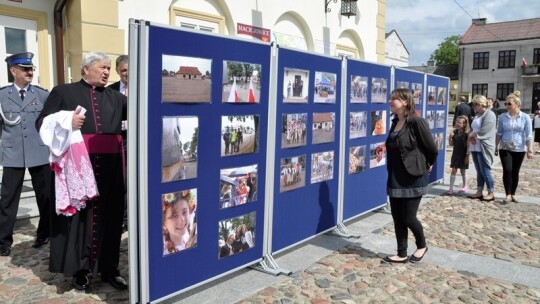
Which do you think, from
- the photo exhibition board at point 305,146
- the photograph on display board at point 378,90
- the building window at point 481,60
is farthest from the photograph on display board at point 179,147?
the building window at point 481,60

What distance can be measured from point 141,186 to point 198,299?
1.12m

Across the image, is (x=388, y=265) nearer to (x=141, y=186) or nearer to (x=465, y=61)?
(x=141, y=186)

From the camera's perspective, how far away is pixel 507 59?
4972 centimetres

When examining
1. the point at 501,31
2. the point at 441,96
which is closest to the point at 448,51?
the point at 501,31

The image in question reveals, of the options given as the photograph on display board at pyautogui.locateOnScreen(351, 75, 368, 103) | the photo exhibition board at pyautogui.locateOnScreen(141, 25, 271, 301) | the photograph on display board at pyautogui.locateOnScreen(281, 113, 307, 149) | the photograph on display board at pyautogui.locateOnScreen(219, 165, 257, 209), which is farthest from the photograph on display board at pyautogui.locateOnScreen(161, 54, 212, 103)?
the photograph on display board at pyautogui.locateOnScreen(351, 75, 368, 103)

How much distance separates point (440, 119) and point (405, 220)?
14.3 ft

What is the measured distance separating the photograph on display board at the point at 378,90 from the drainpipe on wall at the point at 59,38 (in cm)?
460

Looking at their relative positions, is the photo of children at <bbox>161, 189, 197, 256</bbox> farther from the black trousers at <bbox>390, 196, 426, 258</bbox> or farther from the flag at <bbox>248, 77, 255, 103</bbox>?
the black trousers at <bbox>390, 196, 426, 258</bbox>

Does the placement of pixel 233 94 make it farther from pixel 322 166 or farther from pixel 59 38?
pixel 59 38

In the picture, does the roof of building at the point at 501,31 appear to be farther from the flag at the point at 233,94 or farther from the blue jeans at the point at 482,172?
the flag at the point at 233,94

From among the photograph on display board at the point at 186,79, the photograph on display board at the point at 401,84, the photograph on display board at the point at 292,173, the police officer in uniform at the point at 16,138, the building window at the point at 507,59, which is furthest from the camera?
the building window at the point at 507,59

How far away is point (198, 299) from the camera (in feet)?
12.0

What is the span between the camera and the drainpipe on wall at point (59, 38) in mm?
6801

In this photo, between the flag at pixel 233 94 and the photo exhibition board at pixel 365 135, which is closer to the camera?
the flag at pixel 233 94
